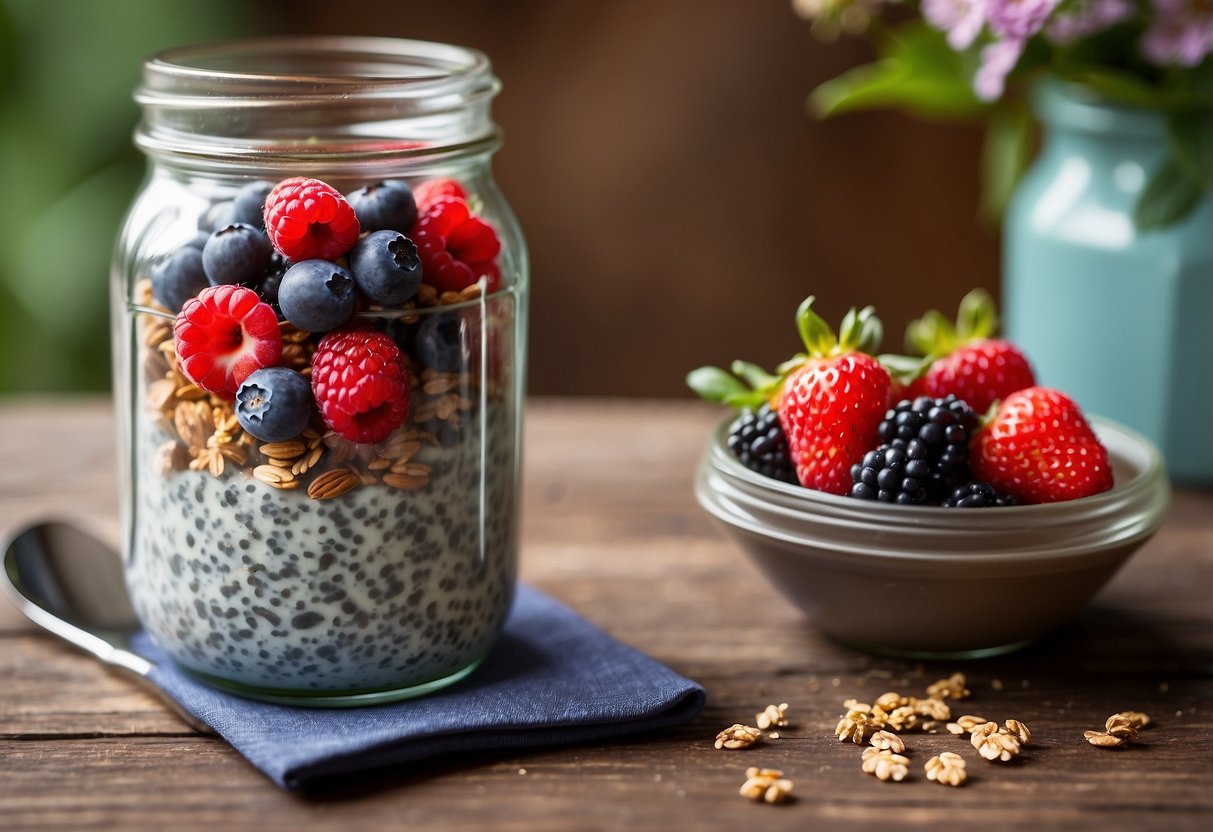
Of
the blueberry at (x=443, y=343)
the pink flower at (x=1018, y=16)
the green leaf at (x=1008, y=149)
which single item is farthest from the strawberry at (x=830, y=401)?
the green leaf at (x=1008, y=149)

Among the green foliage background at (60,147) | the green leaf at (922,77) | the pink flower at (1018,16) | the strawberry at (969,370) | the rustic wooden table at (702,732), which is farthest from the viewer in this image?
the green foliage background at (60,147)

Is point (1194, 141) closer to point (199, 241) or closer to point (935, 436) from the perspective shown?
point (935, 436)

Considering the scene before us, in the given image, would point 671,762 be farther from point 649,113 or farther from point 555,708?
point 649,113

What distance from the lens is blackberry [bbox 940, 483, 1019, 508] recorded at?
2.89 feet

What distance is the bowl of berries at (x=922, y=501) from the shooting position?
0.87 m

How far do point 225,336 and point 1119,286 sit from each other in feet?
2.86

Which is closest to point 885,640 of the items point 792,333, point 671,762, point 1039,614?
point 1039,614

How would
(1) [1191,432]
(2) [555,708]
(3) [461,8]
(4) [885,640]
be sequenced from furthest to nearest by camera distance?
(3) [461,8] < (1) [1191,432] < (4) [885,640] < (2) [555,708]

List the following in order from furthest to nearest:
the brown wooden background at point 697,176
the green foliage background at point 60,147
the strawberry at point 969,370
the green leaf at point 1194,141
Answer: the brown wooden background at point 697,176, the green foliage background at point 60,147, the green leaf at point 1194,141, the strawberry at point 969,370

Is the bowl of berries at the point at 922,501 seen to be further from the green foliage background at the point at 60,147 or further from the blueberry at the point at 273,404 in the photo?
the green foliage background at the point at 60,147

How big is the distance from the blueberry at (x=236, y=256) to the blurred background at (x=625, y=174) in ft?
4.74

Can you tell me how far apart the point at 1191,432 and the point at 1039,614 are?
489 millimetres

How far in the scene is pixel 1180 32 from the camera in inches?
46.4

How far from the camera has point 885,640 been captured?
0.95 metres
